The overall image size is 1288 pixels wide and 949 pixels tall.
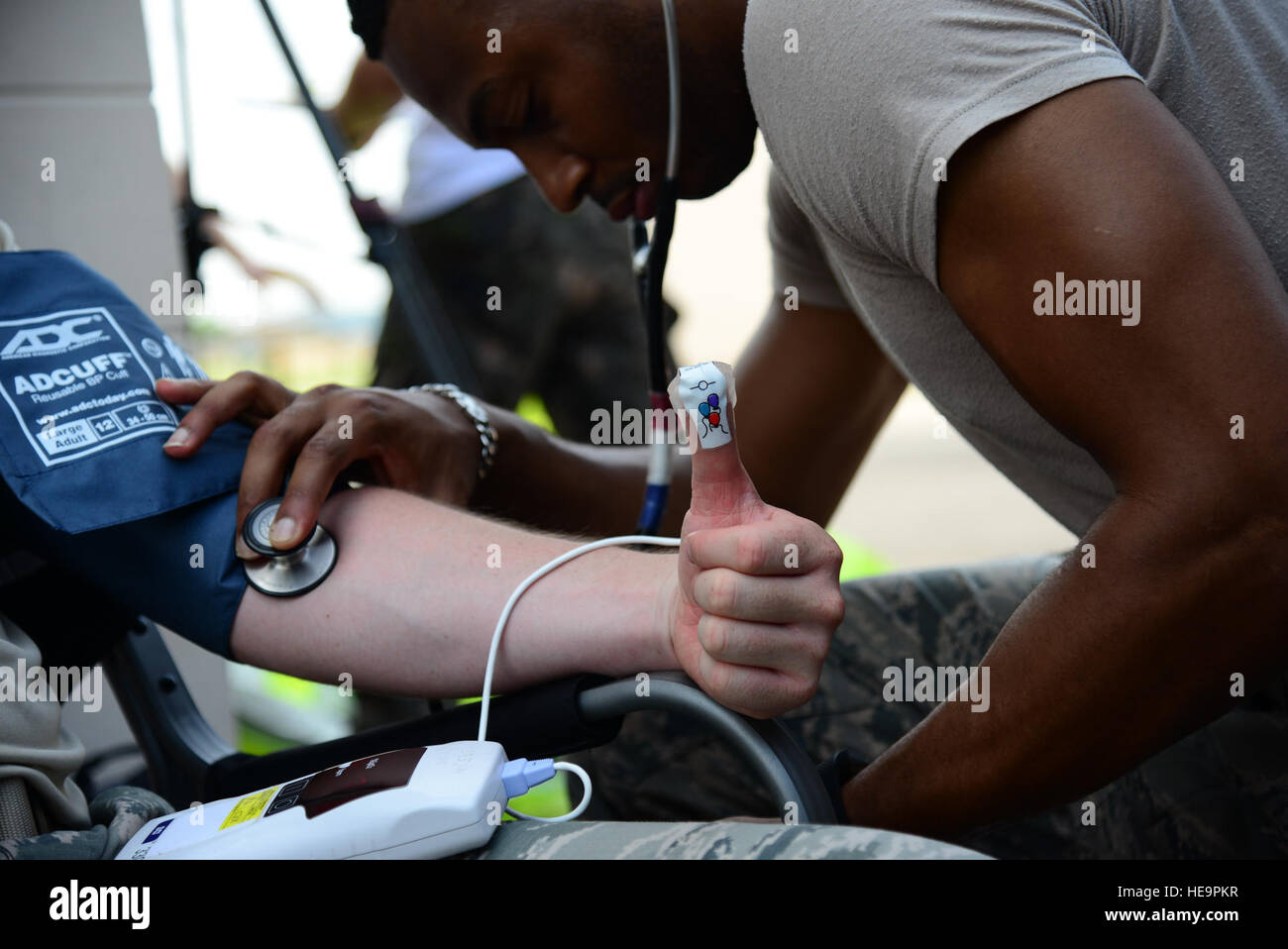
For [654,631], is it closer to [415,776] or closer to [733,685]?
[733,685]

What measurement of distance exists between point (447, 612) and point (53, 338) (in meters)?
0.39

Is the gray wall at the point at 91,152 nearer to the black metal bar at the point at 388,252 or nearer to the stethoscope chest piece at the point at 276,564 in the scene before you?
the black metal bar at the point at 388,252

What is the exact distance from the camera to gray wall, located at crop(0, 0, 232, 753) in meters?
1.68

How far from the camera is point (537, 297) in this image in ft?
8.34

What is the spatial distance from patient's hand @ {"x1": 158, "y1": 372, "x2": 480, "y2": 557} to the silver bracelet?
0.05 meters

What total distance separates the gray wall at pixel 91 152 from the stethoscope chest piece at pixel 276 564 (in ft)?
3.05

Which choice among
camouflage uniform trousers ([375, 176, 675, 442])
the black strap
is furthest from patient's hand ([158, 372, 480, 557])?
camouflage uniform trousers ([375, 176, 675, 442])

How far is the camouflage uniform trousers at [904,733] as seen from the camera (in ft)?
3.85

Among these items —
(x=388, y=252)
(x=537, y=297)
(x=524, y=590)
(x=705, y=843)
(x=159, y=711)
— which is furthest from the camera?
(x=537, y=297)

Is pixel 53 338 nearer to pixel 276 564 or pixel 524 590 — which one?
pixel 276 564

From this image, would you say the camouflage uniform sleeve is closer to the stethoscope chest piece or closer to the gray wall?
the stethoscope chest piece

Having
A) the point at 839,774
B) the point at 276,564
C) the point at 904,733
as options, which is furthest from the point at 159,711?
the point at 904,733

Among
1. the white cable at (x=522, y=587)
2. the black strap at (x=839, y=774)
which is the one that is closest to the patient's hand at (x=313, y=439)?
the white cable at (x=522, y=587)
